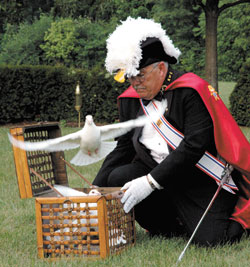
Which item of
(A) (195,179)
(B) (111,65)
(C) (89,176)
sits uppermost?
(B) (111,65)

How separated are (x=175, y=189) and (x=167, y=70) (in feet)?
2.44

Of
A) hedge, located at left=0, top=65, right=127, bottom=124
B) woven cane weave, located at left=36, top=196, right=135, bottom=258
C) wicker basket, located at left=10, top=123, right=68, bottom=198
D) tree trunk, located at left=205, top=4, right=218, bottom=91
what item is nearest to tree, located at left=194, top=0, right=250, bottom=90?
tree trunk, located at left=205, top=4, right=218, bottom=91

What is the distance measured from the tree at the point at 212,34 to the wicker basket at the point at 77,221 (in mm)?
8086

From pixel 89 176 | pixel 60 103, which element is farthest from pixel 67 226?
pixel 60 103

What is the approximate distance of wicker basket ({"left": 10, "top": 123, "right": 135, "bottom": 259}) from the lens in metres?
2.78

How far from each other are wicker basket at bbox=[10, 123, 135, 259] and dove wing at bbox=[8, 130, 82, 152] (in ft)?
0.44

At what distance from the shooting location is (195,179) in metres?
3.19

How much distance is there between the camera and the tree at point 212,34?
10.6 m

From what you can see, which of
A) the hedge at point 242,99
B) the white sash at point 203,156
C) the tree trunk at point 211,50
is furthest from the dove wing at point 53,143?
the tree trunk at point 211,50

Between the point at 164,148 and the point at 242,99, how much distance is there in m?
7.10

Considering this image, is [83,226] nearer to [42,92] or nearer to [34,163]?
[34,163]

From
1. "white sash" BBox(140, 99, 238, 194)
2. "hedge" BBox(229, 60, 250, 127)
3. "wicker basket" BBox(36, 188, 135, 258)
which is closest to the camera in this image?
"wicker basket" BBox(36, 188, 135, 258)

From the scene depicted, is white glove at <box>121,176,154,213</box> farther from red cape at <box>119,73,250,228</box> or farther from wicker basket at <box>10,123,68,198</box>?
wicker basket at <box>10,123,68,198</box>

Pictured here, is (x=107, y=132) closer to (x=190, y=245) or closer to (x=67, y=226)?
(x=67, y=226)
